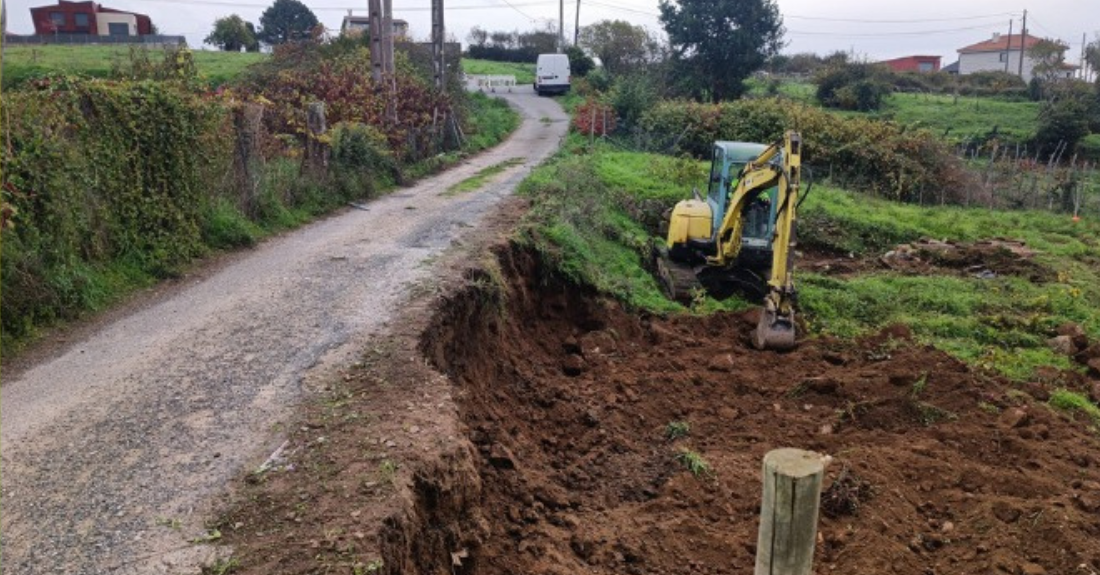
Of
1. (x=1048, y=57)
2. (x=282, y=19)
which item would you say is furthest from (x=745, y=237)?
(x=282, y=19)

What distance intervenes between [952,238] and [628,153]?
9.91 m

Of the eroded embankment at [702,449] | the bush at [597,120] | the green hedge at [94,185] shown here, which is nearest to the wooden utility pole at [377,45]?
the green hedge at [94,185]

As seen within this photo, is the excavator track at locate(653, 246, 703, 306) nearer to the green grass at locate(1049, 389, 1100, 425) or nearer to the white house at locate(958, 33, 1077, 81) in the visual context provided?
the green grass at locate(1049, 389, 1100, 425)

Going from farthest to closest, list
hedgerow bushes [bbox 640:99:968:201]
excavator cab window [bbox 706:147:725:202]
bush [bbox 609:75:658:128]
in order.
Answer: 1. bush [bbox 609:75:658:128]
2. hedgerow bushes [bbox 640:99:968:201]
3. excavator cab window [bbox 706:147:725:202]

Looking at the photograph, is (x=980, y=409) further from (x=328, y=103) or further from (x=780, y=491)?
(x=328, y=103)

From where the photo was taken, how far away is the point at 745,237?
13445mm

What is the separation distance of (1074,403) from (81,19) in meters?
65.7

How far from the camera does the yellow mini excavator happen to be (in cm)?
1111

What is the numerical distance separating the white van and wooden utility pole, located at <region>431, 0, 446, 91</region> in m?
18.8

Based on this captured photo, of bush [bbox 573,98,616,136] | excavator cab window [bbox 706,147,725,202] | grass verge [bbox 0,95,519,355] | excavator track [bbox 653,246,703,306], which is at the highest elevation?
bush [bbox 573,98,616,136]

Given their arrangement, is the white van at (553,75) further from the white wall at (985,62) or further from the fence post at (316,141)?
the white wall at (985,62)

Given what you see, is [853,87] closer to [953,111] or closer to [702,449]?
[953,111]

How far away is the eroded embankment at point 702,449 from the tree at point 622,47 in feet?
122

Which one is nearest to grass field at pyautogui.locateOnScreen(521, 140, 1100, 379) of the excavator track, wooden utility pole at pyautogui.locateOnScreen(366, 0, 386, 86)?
the excavator track
